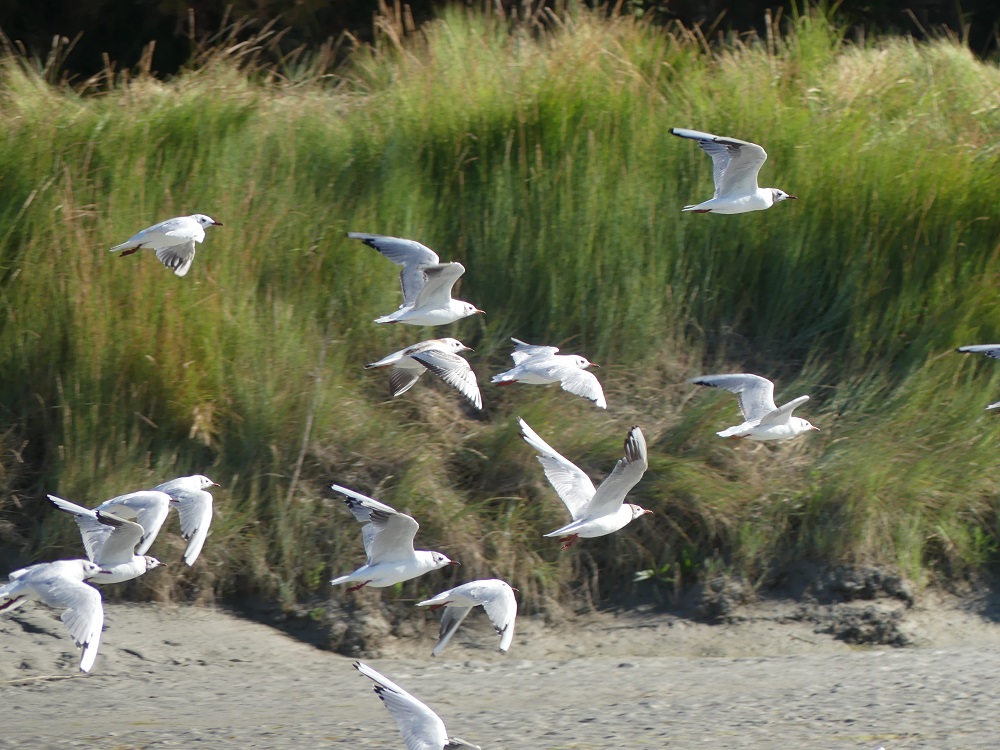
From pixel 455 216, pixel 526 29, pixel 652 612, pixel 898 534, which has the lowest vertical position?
pixel 652 612

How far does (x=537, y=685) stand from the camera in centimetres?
562

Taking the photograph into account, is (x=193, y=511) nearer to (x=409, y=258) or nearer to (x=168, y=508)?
(x=168, y=508)

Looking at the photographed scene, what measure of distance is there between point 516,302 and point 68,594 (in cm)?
344

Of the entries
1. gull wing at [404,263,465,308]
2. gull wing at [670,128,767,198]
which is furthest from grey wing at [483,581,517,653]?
gull wing at [670,128,767,198]

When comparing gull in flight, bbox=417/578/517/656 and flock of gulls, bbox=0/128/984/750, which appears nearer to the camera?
flock of gulls, bbox=0/128/984/750

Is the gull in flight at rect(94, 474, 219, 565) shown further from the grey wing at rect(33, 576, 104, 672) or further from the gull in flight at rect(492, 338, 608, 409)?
the gull in flight at rect(492, 338, 608, 409)

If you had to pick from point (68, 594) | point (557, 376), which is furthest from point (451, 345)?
point (68, 594)

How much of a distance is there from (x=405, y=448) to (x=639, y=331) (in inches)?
58.3

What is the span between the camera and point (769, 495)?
21.3 ft

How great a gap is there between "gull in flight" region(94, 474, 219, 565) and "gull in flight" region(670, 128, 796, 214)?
2.42 metres

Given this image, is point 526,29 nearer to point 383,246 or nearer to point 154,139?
point 154,139

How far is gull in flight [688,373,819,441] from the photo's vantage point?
5.57 meters

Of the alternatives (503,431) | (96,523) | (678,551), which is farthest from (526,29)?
(96,523)

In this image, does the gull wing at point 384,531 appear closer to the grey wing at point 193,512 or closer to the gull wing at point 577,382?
the grey wing at point 193,512
